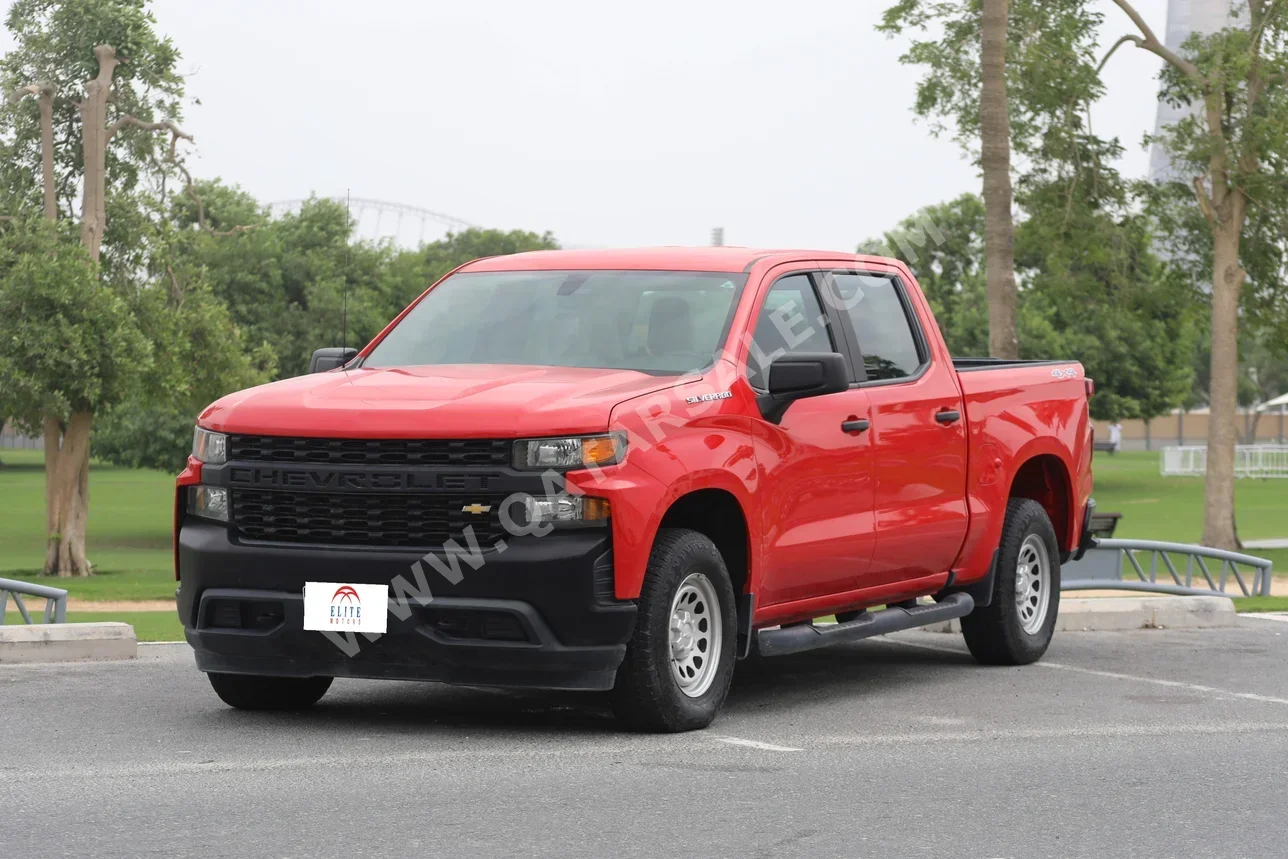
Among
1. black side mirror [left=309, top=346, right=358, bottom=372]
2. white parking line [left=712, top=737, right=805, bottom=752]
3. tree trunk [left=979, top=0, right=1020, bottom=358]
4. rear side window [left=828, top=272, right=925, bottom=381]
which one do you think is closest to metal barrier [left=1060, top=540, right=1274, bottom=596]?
tree trunk [left=979, top=0, right=1020, bottom=358]

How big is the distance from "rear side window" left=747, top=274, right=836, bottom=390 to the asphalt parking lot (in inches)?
63.8

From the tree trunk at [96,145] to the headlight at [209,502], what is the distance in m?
28.0

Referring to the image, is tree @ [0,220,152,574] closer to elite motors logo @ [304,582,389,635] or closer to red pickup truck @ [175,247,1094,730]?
red pickup truck @ [175,247,1094,730]

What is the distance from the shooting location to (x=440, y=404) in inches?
295

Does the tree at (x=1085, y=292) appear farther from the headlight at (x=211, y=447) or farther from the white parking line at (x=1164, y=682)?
the headlight at (x=211, y=447)

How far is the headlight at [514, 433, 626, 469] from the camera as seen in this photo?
289 inches

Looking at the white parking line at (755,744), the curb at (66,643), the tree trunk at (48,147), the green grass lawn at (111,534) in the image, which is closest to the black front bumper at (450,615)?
the white parking line at (755,744)

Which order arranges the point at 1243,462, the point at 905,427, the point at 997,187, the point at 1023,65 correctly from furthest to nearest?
1. the point at 1243,462
2. the point at 1023,65
3. the point at 997,187
4. the point at 905,427

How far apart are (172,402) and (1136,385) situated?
131 ft

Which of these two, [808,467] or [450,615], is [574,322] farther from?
[450,615]

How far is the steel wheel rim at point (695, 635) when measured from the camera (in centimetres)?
787

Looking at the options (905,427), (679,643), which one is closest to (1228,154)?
(905,427)

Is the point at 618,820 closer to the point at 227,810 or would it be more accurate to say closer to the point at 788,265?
the point at 227,810

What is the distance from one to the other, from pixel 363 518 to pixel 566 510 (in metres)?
0.83
